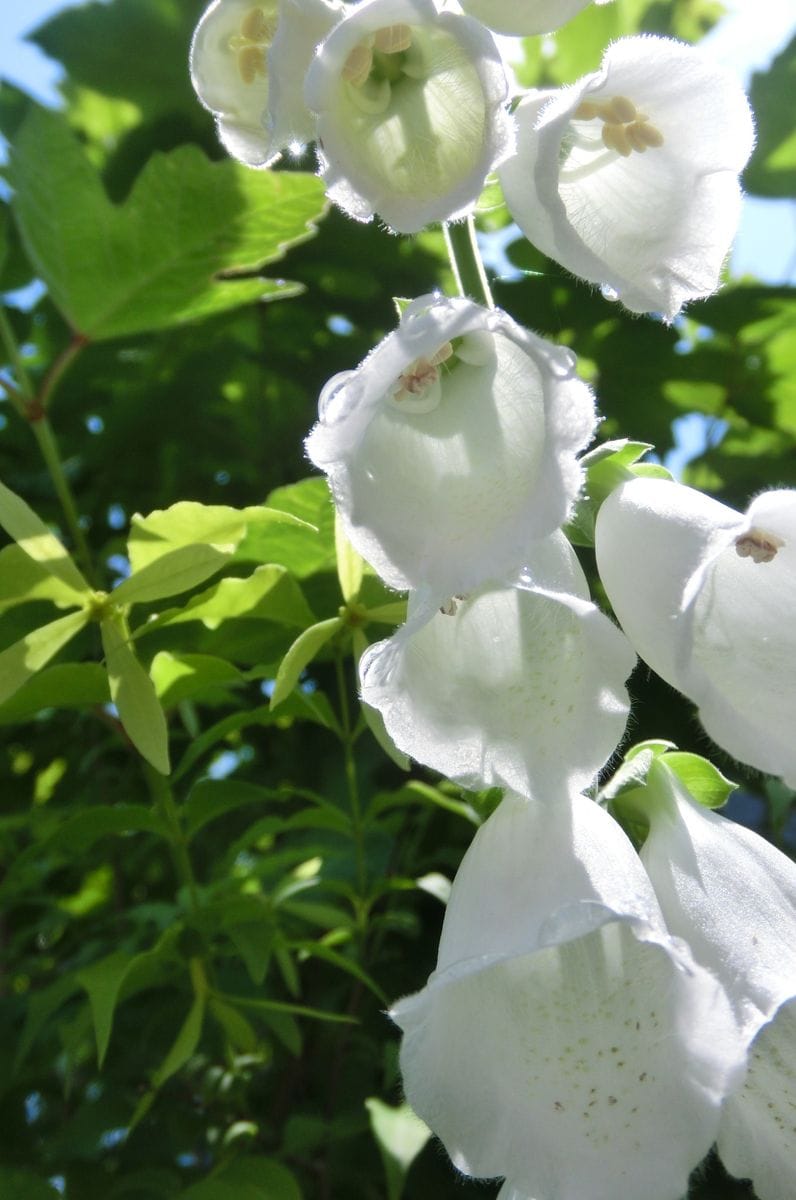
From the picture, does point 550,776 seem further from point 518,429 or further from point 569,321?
point 569,321

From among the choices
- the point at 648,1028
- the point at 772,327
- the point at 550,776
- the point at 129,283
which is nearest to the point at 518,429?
the point at 550,776

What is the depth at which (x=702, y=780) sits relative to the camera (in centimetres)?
65

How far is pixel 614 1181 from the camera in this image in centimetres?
57

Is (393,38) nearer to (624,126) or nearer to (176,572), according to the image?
(624,126)

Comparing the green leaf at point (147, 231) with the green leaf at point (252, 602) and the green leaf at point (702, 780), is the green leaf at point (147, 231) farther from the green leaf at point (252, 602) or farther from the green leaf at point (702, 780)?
the green leaf at point (702, 780)

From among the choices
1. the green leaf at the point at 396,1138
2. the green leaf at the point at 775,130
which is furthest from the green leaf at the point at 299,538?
the green leaf at the point at 775,130

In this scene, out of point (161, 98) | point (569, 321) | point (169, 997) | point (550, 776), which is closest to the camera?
point (550, 776)

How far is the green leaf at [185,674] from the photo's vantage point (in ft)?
2.21

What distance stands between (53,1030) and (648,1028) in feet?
1.44

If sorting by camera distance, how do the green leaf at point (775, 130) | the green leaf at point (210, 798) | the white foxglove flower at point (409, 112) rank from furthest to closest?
the green leaf at point (775, 130) < the green leaf at point (210, 798) < the white foxglove flower at point (409, 112)

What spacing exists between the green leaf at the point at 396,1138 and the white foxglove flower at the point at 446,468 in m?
0.34

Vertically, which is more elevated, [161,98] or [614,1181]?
[161,98]

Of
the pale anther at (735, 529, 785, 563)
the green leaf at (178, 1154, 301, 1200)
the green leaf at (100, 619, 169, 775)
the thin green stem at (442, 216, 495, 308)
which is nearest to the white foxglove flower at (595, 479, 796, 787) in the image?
the pale anther at (735, 529, 785, 563)

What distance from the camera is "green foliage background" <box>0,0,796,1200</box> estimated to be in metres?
0.68
